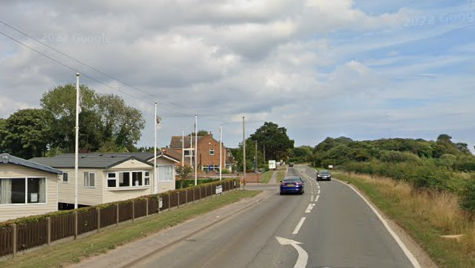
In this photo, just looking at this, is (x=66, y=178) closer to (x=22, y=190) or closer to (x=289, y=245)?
(x=22, y=190)

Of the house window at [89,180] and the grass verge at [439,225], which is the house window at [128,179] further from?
the grass verge at [439,225]

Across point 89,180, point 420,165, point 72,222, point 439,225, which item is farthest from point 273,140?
point 439,225

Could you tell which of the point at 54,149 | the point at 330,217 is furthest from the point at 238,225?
the point at 54,149

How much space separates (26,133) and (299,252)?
77.3 meters

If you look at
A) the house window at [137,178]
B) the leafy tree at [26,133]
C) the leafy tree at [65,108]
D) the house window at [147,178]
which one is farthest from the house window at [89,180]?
the leafy tree at [26,133]

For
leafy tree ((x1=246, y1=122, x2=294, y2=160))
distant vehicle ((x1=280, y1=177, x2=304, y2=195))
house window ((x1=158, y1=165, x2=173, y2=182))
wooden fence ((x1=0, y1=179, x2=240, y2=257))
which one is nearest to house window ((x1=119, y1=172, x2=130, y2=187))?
house window ((x1=158, y1=165, x2=173, y2=182))

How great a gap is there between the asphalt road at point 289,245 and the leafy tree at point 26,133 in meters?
68.0

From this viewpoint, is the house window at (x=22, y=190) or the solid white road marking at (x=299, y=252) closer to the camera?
the solid white road marking at (x=299, y=252)

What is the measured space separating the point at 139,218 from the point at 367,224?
40.5 feet

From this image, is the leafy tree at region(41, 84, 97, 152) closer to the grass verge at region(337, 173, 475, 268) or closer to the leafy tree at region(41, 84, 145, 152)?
the leafy tree at region(41, 84, 145, 152)

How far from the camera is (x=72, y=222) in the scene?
1778 centimetres

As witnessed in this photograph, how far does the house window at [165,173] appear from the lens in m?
42.2

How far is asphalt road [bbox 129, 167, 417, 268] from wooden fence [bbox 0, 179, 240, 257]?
522 centimetres

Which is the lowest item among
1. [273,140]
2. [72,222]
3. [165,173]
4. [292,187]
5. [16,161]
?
[72,222]
